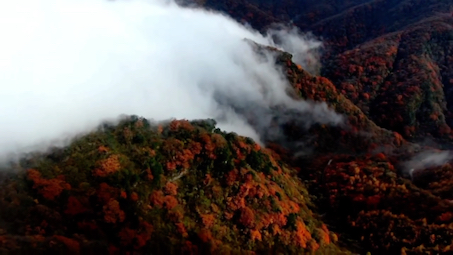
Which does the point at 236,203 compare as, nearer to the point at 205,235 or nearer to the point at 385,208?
the point at 205,235

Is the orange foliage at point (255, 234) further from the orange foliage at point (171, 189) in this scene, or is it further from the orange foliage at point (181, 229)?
the orange foliage at point (171, 189)

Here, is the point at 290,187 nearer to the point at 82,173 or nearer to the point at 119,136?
the point at 119,136

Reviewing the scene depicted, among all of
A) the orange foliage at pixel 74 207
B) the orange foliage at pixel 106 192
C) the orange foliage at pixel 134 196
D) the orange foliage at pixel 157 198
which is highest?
the orange foliage at pixel 157 198

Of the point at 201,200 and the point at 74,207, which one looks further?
the point at 201,200

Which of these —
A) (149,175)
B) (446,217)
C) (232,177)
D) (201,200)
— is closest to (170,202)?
(201,200)

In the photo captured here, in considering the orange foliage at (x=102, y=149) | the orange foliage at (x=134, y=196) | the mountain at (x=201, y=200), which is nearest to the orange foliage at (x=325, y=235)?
the mountain at (x=201, y=200)

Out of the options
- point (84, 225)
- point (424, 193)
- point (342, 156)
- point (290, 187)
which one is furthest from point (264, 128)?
point (84, 225)
